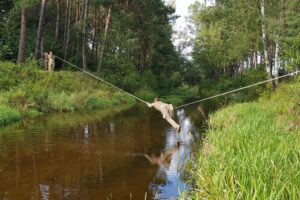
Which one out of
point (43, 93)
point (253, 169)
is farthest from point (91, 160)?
point (43, 93)

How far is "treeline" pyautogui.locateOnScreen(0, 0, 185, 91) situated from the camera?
3928 cm

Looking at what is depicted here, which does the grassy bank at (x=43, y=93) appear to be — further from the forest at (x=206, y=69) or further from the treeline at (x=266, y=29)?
the treeline at (x=266, y=29)

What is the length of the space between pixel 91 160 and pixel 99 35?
41.5m

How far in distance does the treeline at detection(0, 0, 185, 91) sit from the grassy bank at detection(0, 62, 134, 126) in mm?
3499

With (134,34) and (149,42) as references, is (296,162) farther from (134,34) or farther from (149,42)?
(149,42)

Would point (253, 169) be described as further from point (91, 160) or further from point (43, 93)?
point (43, 93)

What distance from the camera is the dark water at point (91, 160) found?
9.45 m

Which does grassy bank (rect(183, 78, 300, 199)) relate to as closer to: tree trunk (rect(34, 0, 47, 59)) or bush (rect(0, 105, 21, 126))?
bush (rect(0, 105, 21, 126))

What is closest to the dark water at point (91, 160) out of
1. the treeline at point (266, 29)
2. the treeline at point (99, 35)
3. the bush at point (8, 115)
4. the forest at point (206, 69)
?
the bush at point (8, 115)

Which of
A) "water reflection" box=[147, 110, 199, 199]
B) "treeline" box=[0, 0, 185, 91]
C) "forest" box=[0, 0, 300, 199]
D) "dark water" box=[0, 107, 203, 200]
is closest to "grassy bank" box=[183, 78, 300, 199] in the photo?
"forest" box=[0, 0, 300, 199]

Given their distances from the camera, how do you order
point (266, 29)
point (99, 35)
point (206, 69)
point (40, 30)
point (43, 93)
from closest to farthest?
point (43, 93)
point (266, 29)
point (40, 30)
point (99, 35)
point (206, 69)

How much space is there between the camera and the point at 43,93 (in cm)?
2653

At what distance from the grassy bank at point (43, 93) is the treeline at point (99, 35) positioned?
3.50 meters

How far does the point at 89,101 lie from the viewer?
3128cm
